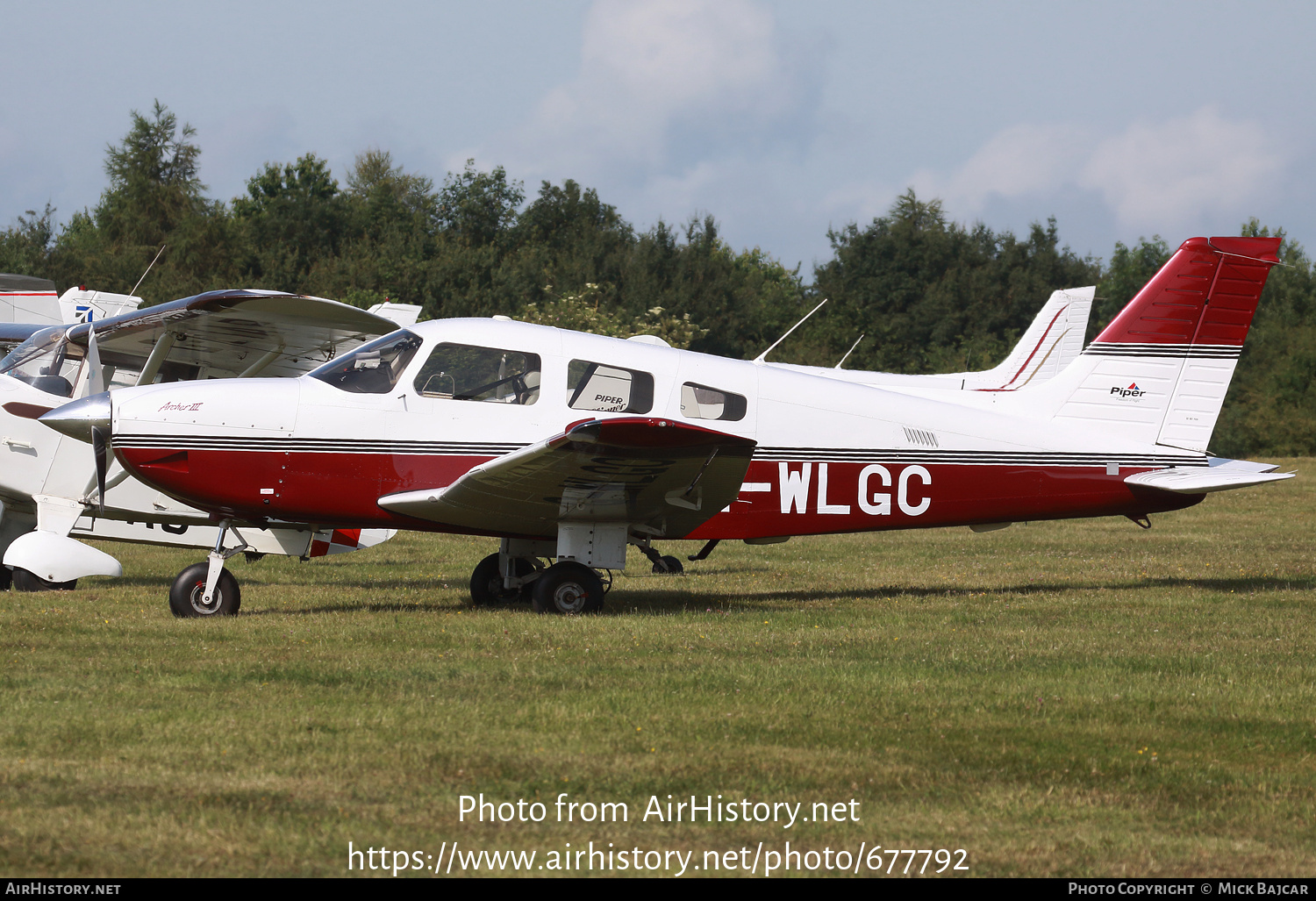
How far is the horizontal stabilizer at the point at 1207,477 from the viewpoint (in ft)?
33.5

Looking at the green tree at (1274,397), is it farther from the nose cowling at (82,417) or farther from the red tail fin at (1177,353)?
the nose cowling at (82,417)

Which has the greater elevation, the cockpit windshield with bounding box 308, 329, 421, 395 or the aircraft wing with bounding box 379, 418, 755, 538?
the cockpit windshield with bounding box 308, 329, 421, 395

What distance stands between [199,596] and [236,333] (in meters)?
3.63

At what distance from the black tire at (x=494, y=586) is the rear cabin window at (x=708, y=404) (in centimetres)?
197

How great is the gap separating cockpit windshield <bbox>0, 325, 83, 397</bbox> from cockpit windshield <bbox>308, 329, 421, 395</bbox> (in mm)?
3277

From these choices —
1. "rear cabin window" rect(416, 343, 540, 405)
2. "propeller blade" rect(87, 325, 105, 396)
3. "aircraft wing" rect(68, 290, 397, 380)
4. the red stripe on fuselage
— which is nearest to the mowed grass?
the red stripe on fuselage

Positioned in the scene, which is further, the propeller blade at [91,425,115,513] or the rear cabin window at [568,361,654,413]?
the rear cabin window at [568,361,654,413]

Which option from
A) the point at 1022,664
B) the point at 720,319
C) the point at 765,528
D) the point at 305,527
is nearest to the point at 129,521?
the point at 305,527

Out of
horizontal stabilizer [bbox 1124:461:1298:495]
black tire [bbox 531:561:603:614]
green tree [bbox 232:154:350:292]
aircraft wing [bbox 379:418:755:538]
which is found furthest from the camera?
green tree [bbox 232:154:350:292]

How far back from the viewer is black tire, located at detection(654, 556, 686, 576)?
42.1ft

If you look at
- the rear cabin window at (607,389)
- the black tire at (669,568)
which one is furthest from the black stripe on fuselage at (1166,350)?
the black tire at (669,568)

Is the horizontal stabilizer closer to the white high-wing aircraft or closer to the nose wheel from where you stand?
the white high-wing aircraft

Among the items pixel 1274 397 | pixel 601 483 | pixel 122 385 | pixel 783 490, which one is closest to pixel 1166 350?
pixel 783 490

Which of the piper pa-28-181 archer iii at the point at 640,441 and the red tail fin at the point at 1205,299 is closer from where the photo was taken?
the piper pa-28-181 archer iii at the point at 640,441
